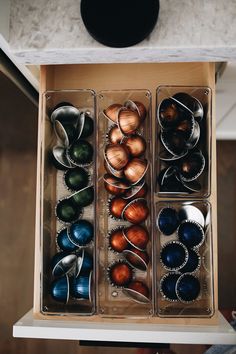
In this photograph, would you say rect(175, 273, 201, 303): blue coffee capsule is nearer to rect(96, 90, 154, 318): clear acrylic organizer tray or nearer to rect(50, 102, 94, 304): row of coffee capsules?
rect(96, 90, 154, 318): clear acrylic organizer tray

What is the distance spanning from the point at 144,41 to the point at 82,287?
0.60 metres

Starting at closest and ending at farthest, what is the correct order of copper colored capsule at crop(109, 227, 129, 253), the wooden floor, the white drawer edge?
the white drawer edge, copper colored capsule at crop(109, 227, 129, 253), the wooden floor

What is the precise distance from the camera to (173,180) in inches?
42.3

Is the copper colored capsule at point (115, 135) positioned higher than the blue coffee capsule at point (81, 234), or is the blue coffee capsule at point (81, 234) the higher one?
the copper colored capsule at point (115, 135)

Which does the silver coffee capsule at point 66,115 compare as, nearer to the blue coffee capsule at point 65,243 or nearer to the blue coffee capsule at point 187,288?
the blue coffee capsule at point 65,243

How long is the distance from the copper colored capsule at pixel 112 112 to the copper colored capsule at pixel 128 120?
0.12 feet

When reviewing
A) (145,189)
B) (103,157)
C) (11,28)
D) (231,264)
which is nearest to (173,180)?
(145,189)

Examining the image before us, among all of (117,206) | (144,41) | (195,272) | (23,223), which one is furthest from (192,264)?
(23,223)

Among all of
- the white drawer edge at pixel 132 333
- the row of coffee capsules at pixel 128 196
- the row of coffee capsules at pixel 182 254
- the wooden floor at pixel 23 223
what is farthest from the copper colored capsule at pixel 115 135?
the wooden floor at pixel 23 223

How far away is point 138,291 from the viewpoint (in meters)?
1.06

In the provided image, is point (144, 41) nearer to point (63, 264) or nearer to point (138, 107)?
point (138, 107)

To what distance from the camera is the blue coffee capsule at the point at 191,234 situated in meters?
1.05

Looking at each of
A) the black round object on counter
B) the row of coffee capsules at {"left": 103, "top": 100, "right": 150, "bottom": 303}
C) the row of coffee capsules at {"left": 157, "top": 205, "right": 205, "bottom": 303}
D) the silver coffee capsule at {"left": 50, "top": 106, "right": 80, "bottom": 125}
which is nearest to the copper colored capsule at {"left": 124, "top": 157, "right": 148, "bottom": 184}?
the row of coffee capsules at {"left": 103, "top": 100, "right": 150, "bottom": 303}

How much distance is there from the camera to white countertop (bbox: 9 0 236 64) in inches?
33.2
